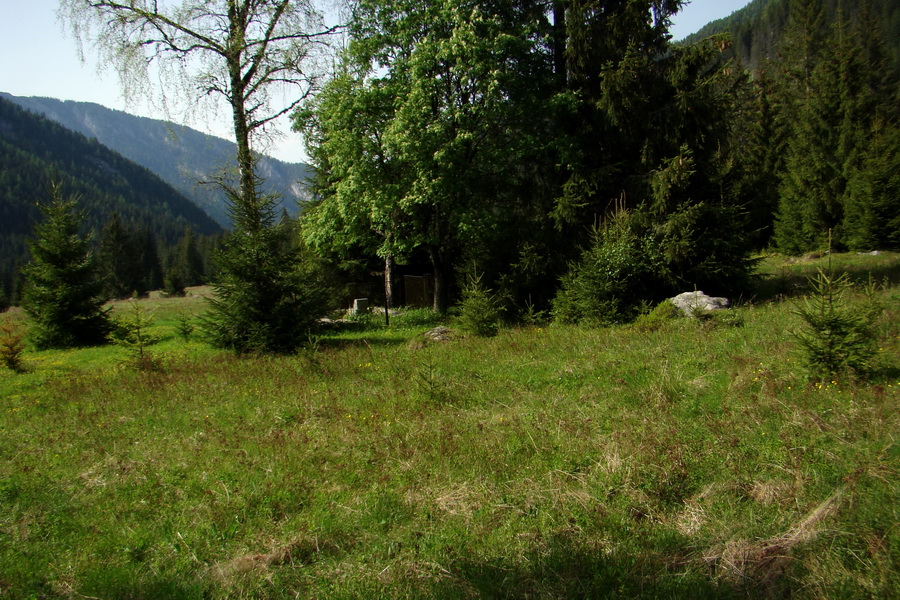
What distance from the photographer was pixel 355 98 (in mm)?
17031

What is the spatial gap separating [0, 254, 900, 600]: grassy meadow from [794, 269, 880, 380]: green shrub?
22cm

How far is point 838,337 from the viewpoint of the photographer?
613 centimetres

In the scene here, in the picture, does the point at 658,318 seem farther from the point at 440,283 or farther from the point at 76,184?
the point at 76,184

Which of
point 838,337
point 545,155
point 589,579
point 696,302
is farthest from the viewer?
point 545,155

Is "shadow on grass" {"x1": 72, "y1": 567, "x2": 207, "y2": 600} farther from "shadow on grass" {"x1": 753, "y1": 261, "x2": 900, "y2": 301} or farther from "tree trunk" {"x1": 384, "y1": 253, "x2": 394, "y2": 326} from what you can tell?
"tree trunk" {"x1": 384, "y1": 253, "x2": 394, "y2": 326}

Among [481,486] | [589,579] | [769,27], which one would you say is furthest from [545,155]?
[769,27]

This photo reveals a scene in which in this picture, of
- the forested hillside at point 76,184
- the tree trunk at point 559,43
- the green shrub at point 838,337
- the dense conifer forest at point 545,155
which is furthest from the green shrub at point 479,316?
the forested hillside at point 76,184

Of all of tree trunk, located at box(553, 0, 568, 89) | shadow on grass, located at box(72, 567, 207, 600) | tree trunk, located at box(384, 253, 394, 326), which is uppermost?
tree trunk, located at box(553, 0, 568, 89)

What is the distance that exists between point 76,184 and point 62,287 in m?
149

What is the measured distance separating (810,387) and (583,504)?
3816mm

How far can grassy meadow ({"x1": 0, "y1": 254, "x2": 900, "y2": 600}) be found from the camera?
3447mm

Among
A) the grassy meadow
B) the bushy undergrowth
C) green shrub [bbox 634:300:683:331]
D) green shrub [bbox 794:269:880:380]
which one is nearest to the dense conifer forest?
the bushy undergrowth

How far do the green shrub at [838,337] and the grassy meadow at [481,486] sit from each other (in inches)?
8.5

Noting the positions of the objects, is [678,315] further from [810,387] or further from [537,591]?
[537,591]
